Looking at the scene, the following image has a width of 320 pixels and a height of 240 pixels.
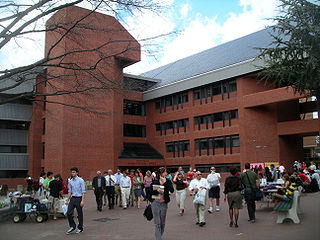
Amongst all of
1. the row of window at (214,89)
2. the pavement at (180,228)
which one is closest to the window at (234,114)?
the row of window at (214,89)

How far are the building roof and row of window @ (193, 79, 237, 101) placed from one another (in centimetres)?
94

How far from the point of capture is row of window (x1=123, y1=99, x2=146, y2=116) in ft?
145

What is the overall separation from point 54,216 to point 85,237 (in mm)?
4406

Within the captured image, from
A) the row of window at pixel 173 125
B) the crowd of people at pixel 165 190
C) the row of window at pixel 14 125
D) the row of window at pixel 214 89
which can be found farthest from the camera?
the row of window at pixel 173 125

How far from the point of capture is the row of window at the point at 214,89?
35.1 m

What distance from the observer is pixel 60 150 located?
34.2m

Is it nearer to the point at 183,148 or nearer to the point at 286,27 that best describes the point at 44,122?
the point at 183,148

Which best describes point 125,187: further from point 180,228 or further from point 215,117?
Result: point 215,117

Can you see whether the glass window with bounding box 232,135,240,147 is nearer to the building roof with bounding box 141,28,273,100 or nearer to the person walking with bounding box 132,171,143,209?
the building roof with bounding box 141,28,273,100

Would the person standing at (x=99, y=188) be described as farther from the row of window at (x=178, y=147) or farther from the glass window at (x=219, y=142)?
the row of window at (x=178, y=147)

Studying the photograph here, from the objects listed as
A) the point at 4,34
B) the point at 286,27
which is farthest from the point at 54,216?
the point at 286,27

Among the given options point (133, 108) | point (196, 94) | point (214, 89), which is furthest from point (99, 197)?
point (133, 108)

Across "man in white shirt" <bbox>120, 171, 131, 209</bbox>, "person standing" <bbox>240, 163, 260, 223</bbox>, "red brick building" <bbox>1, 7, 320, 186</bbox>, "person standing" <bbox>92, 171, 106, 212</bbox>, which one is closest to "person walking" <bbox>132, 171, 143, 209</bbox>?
"man in white shirt" <bbox>120, 171, 131, 209</bbox>

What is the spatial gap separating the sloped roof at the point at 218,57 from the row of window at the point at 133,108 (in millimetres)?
3115
